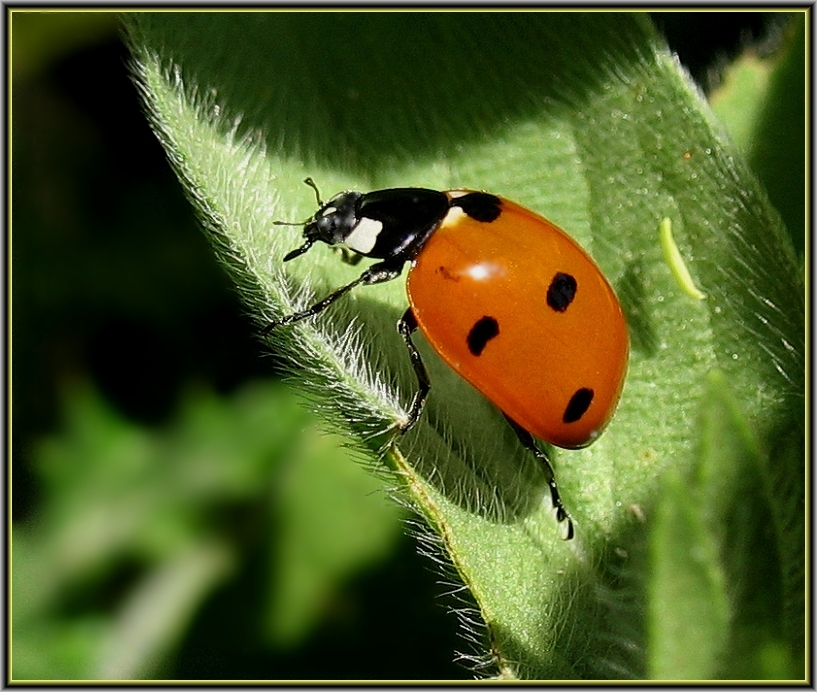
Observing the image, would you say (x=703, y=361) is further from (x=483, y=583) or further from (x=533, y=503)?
(x=483, y=583)

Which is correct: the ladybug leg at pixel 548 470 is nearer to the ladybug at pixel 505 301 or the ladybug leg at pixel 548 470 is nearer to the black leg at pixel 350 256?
the ladybug at pixel 505 301

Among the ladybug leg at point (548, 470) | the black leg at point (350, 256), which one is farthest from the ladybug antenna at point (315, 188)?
the ladybug leg at point (548, 470)

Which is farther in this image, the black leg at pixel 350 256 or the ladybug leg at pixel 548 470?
the black leg at pixel 350 256

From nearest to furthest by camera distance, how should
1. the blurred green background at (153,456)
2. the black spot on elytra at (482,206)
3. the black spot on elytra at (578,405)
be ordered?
the black spot on elytra at (578,405) < the black spot on elytra at (482,206) < the blurred green background at (153,456)

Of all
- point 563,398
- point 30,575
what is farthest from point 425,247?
point 30,575

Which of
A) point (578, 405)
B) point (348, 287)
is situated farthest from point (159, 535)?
point (578, 405)

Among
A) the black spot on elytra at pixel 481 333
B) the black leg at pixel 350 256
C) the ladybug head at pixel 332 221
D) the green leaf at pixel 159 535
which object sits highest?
the ladybug head at pixel 332 221

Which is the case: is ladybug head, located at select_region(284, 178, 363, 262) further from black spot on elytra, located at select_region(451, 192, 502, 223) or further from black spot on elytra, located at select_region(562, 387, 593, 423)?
black spot on elytra, located at select_region(562, 387, 593, 423)
